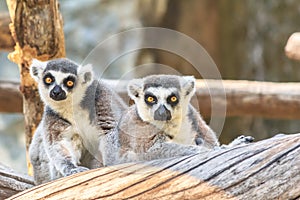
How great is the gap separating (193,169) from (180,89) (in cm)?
43

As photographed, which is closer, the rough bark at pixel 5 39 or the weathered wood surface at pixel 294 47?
the rough bark at pixel 5 39

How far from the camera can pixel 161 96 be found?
→ 2332 mm

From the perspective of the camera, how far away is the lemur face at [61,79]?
2.62 m

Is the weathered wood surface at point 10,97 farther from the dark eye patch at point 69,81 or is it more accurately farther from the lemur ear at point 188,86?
the lemur ear at point 188,86

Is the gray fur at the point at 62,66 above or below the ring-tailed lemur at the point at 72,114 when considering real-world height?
above

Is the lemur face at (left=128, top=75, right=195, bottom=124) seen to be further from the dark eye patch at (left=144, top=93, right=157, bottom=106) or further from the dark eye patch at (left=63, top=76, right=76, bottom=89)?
the dark eye patch at (left=63, top=76, right=76, bottom=89)

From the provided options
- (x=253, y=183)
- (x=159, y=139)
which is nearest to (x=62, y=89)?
(x=159, y=139)

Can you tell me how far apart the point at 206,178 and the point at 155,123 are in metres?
0.42

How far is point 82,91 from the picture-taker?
269 cm

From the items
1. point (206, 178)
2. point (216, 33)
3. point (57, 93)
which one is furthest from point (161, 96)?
point (216, 33)

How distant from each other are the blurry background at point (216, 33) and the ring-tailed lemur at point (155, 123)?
162 inches

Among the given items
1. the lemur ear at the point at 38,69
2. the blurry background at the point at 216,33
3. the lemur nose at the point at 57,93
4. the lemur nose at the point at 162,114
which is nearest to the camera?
the lemur nose at the point at 162,114

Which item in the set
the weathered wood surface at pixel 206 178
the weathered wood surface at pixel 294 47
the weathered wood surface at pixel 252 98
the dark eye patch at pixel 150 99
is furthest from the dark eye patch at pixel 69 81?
the weathered wood surface at pixel 294 47

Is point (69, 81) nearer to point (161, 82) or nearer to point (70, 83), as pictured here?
point (70, 83)
